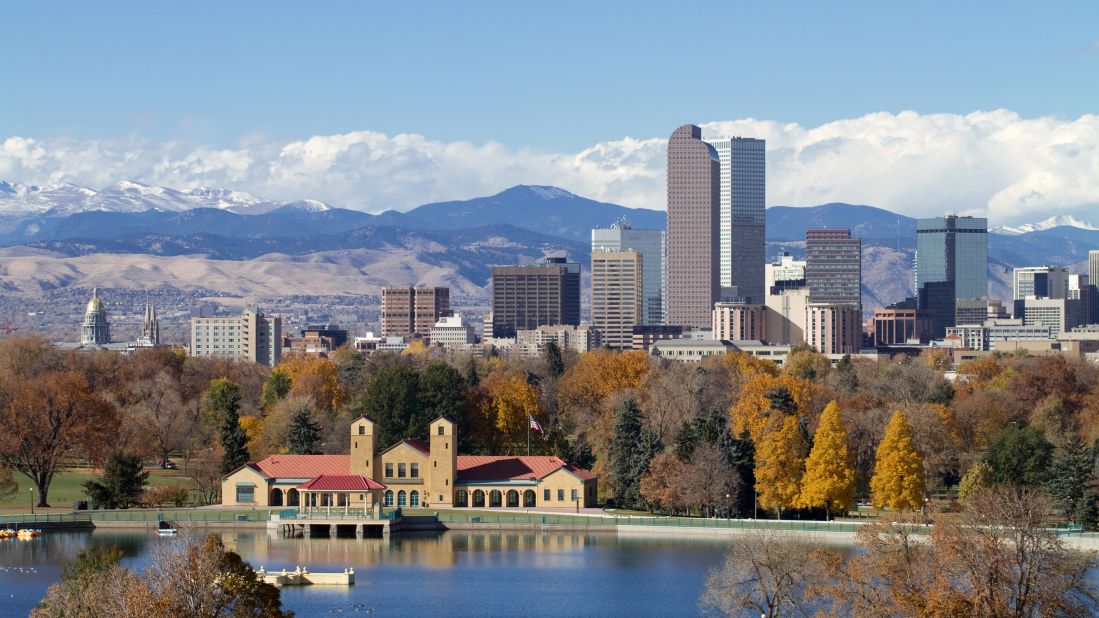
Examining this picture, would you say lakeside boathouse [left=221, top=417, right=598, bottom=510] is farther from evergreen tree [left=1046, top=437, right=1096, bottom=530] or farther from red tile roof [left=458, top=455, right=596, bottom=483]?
evergreen tree [left=1046, top=437, right=1096, bottom=530]


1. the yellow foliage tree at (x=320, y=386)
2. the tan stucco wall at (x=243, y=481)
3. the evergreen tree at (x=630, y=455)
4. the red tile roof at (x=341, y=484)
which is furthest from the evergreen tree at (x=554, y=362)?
the red tile roof at (x=341, y=484)

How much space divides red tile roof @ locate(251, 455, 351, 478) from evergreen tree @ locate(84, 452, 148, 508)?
23.3 feet

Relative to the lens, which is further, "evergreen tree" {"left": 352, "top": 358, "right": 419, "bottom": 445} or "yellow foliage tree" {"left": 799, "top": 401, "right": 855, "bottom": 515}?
"evergreen tree" {"left": 352, "top": 358, "right": 419, "bottom": 445}

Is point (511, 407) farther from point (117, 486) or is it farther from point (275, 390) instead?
point (117, 486)

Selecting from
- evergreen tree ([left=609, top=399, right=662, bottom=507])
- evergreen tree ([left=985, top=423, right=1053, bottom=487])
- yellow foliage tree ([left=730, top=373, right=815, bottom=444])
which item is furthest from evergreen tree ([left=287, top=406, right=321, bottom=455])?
evergreen tree ([left=985, top=423, right=1053, bottom=487])

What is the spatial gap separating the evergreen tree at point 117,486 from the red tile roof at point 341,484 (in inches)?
350

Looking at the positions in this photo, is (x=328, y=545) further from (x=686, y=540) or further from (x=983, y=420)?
(x=983, y=420)

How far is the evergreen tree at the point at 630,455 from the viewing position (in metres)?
109

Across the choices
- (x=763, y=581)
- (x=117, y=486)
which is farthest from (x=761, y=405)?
(x=763, y=581)

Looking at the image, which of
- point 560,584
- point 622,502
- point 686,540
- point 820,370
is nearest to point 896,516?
point 560,584

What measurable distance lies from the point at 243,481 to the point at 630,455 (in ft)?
69.5

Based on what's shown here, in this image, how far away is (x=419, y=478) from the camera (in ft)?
370

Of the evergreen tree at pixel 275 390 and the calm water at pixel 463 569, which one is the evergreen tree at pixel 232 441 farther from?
the evergreen tree at pixel 275 390

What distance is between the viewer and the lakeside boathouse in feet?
367
